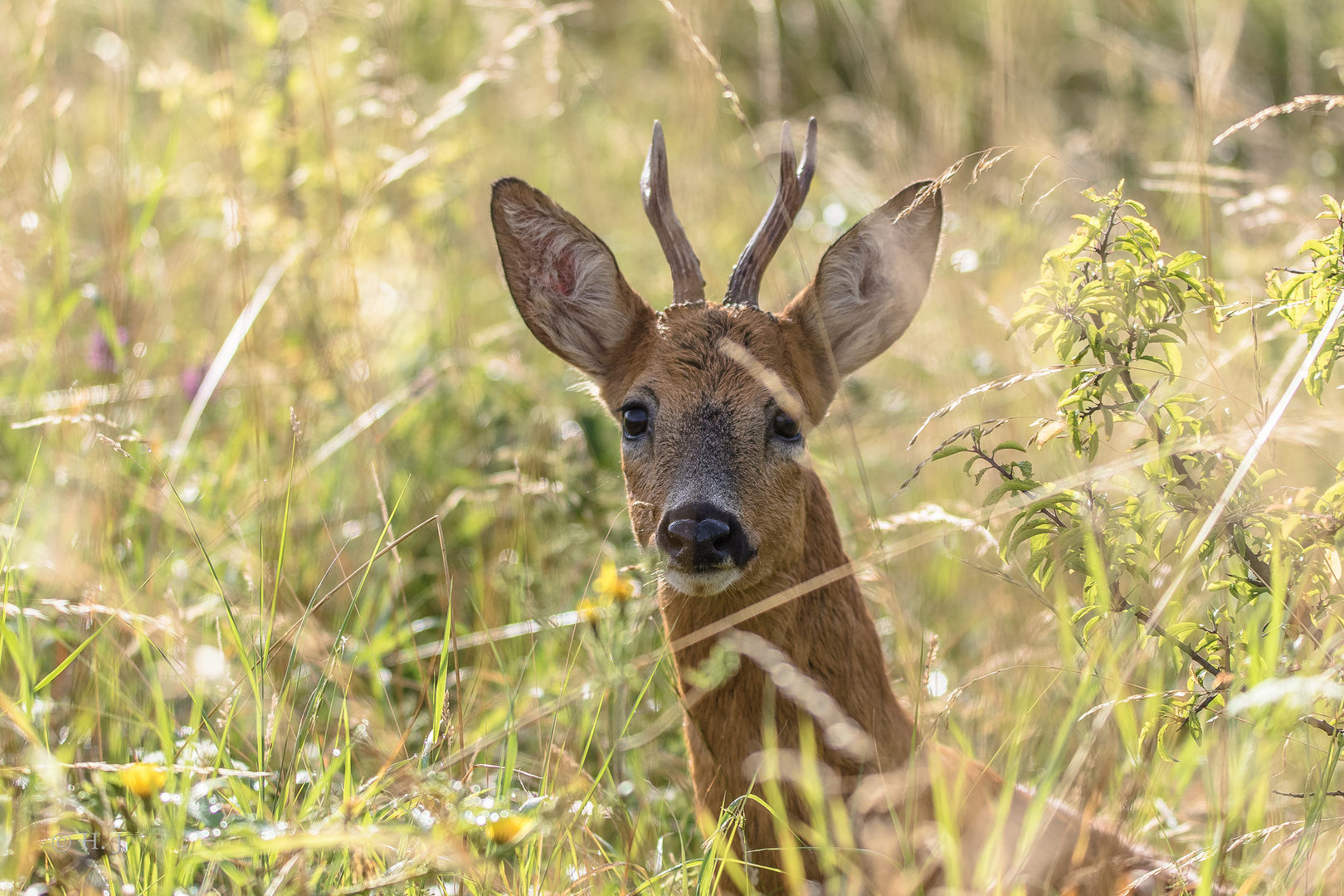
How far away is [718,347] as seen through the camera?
122 inches

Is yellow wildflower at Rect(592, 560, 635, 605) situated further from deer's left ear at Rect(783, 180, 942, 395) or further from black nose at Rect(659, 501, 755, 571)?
deer's left ear at Rect(783, 180, 942, 395)

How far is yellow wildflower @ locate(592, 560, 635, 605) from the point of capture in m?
2.99

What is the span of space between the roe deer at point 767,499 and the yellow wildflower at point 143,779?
107 cm

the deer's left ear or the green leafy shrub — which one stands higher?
the deer's left ear

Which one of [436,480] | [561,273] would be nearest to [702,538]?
[561,273]

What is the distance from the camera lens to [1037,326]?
94.4 inches

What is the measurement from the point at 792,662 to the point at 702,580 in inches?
13.3

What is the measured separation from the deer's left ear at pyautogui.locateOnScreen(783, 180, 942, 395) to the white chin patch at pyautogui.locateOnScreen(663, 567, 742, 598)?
61 cm

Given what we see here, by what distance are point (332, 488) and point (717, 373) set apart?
1792 mm

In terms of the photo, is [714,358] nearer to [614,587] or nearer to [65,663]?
[614,587]

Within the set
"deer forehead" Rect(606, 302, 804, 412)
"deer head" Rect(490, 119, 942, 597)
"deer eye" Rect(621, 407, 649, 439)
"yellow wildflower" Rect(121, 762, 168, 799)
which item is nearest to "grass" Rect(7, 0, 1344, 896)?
"yellow wildflower" Rect(121, 762, 168, 799)

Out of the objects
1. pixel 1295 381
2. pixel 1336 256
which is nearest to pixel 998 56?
pixel 1336 256

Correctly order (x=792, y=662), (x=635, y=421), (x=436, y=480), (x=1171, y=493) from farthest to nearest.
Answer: (x=436, y=480) → (x=635, y=421) → (x=792, y=662) → (x=1171, y=493)

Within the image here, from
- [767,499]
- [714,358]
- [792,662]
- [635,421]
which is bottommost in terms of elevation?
[792,662]
